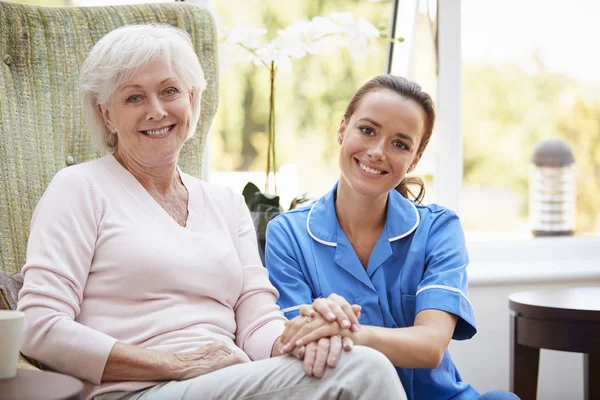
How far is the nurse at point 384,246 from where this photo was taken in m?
1.64

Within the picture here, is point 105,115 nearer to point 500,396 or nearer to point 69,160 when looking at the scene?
point 69,160

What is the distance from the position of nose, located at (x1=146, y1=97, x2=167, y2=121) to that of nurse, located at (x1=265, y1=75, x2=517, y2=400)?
1.25 ft

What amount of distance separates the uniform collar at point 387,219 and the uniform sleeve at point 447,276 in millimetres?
Answer: 57

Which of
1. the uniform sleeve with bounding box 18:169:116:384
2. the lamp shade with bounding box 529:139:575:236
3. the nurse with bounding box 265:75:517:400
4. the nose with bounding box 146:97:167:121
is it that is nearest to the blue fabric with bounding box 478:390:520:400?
the nurse with bounding box 265:75:517:400

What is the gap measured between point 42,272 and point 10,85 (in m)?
0.69

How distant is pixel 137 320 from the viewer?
4.73 ft

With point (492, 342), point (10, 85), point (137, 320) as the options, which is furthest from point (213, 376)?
point (492, 342)

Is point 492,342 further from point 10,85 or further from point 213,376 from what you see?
point 10,85

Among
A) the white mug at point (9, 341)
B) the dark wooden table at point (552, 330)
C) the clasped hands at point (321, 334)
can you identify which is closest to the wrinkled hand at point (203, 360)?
the clasped hands at point (321, 334)

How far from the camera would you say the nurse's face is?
5.49 ft

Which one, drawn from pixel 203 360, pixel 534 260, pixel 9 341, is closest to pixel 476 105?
pixel 534 260

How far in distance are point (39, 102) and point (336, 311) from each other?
0.97 metres

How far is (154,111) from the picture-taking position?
5.04 ft

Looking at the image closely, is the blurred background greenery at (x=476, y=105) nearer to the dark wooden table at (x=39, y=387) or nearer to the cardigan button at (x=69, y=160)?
the cardigan button at (x=69, y=160)
